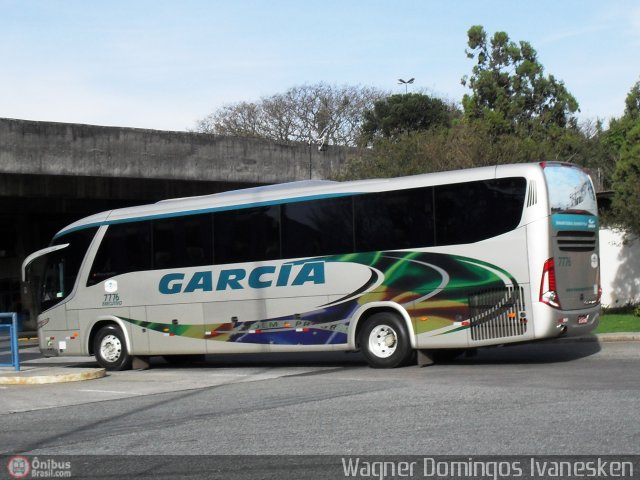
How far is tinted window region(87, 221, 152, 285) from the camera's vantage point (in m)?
20.3

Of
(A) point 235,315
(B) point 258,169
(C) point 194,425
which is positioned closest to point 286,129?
(B) point 258,169

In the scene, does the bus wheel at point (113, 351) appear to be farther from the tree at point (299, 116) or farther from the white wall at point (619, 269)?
the tree at point (299, 116)

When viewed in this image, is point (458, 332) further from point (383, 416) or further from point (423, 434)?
point (423, 434)

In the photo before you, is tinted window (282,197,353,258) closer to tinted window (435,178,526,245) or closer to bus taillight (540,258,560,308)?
tinted window (435,178,526,245)

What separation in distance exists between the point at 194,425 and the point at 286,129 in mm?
64386

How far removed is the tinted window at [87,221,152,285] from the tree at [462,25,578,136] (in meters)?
19.8

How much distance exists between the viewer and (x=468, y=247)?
16.5 metres

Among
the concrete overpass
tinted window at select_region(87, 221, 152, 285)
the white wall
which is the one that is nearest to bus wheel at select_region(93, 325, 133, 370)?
tinted window at select_region(87, 221, 152, 285)

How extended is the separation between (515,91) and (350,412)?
29092 mm

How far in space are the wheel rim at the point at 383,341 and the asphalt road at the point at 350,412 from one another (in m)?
0.45

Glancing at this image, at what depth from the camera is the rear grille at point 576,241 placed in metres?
16.0

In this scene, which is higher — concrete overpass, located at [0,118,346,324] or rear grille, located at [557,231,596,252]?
concrete overpass, located at [0,118,346,324]

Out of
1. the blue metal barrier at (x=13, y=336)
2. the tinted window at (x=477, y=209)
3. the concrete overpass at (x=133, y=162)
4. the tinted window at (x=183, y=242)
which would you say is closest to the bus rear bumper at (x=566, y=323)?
the tinted window at (x=477, y=209)

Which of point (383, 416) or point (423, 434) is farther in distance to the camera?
point (383, 416)
